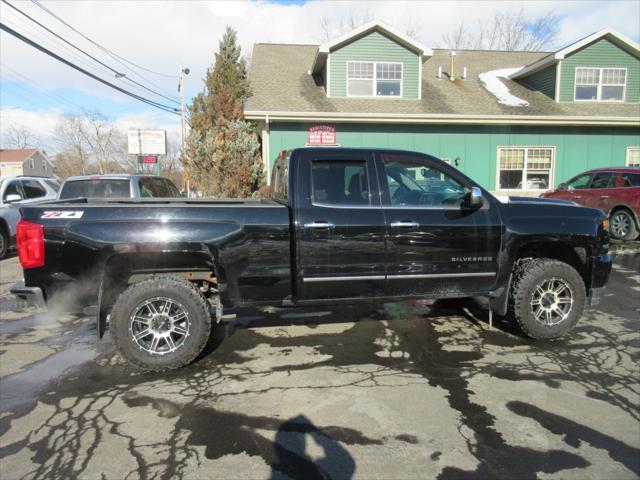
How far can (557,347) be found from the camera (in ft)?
14.8

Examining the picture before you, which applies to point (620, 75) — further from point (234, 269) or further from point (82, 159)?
point (82, 159)

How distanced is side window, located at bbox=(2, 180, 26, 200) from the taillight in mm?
8396

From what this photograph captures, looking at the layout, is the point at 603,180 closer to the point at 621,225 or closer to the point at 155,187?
the point at 621,225

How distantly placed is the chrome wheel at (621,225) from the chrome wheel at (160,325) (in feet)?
36.6

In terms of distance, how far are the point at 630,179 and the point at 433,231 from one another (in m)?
9.25

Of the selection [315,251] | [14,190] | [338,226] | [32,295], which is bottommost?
[32,295]

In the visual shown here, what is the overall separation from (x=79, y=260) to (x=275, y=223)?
1.70 meters

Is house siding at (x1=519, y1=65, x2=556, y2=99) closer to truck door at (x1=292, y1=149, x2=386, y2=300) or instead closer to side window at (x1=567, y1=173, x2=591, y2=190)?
side window at (x1=567, y1=173, x2=591, y2=190)

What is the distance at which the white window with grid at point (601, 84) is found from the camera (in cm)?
1736

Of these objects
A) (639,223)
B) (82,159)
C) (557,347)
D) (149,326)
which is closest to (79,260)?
(149,326)

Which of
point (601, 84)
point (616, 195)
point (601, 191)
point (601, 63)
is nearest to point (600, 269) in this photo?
point (616, 195)

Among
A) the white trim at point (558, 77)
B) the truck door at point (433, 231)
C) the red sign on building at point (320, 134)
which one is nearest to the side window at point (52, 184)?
the red sign on building at point (320, 134)

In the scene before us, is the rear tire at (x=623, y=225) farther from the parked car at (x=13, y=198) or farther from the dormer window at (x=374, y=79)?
the parked car at (x=13, y=198)

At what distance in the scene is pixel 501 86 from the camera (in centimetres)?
1827
